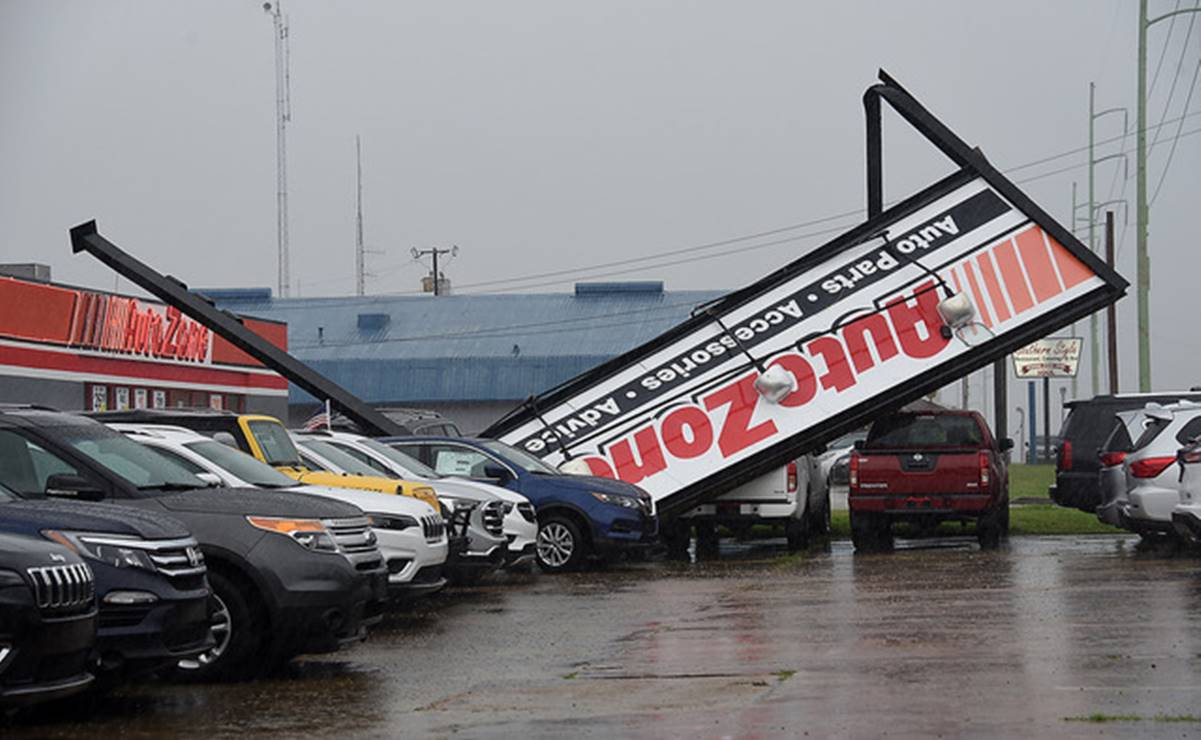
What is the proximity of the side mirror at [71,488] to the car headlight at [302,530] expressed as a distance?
107 centimetres

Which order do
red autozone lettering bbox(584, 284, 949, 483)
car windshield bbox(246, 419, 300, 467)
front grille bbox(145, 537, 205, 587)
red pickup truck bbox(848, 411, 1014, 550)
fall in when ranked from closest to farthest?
front grille bbox(145, 537, 205, 587) → car windshield bbox(246, 419, 300, 467) → red pickup truck bbox(848, 411, 1014, 550) → red autozone lettering bbox(584, 284, 949, 483)

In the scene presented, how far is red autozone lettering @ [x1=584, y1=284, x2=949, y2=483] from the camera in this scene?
24250 millimetres

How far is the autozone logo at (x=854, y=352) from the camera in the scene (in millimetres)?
24016

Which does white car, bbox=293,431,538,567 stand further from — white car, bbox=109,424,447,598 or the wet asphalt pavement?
white car, bbox=109,424,447,598

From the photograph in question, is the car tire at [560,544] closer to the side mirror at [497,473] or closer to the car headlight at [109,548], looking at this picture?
the side mirror at [497,473]

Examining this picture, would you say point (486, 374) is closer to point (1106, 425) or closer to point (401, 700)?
point (1106, 425)

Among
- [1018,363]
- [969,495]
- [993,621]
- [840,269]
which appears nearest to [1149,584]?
[993,621]

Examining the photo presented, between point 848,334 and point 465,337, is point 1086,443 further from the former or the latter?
point 465,337

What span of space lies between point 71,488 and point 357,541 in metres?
2.48

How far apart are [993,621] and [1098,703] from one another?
183 inches

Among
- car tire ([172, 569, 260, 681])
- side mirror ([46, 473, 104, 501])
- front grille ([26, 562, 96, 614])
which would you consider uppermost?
side mirror ([46, 473, 104, 501])

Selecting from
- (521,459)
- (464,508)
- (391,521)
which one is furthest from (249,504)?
(521,459)

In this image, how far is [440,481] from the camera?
19.9 metres

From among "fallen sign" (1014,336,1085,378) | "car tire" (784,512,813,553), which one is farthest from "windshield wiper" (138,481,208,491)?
"fallen sign" (1014,336,1085,378)
